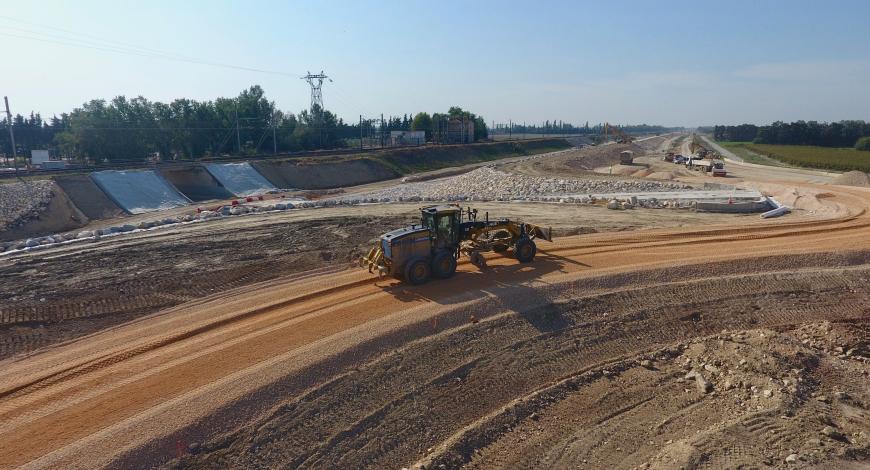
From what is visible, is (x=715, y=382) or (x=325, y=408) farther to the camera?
(x=715, y=382)

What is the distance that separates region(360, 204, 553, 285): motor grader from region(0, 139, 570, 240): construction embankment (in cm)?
2401

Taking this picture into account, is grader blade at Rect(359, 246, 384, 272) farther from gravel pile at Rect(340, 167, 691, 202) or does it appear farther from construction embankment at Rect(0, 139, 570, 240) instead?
construction embankment at Rect(0, 139, 570, 240)

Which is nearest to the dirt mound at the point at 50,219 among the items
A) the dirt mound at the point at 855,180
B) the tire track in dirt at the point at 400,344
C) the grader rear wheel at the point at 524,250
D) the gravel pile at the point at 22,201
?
the gravel pile at the point at 22,201

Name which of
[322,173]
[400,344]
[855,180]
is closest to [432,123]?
[322,173]

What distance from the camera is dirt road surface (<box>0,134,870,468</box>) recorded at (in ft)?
29.8

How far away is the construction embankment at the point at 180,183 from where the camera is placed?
1204 inches

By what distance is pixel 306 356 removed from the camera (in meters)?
10.9

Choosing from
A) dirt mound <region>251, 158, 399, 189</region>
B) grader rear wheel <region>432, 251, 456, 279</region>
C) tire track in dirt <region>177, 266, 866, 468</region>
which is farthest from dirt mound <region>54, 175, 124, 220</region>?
tire track in dirt <region>177, 266, 866, 468</region>

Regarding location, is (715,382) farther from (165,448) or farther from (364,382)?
(165,448)

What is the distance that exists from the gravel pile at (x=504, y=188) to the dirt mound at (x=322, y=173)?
25.2ft

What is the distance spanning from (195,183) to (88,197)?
9234mm

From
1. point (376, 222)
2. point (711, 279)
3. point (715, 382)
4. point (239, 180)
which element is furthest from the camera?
point (239, 180)

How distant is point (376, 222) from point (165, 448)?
1721 cm

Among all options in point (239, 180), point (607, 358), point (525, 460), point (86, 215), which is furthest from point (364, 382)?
point (239, 180)
